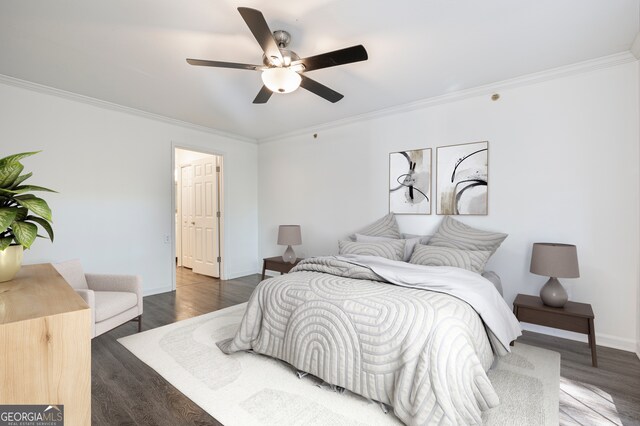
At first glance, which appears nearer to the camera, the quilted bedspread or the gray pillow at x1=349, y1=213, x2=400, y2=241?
the quilted bedspread

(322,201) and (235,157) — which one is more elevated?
(235,157)

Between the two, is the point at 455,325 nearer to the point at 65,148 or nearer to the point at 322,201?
the point at 322,201

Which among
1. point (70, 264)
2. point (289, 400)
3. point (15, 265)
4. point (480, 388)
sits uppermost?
point (15, 265)

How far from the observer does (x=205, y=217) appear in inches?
217

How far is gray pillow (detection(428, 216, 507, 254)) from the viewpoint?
297 centimetres

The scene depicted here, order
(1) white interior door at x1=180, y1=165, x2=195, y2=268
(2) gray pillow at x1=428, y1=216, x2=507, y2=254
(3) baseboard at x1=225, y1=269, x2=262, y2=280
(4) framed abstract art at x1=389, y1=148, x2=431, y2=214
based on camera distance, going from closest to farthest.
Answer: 1. (2) gray pillow at x1=428, y1=216, x2=507, y2=254
2. (4) framed abstract art at x1=389, y1=148, x2=431, y2=214
3. (3) baseboard at x1=225, y1=269, x2=262, y2=280
4. (1) white interior door at x1=180, y1=165, x2=195, y2=268

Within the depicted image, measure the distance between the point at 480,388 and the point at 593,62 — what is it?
9.77 ft

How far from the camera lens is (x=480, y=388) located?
1620 millimetres

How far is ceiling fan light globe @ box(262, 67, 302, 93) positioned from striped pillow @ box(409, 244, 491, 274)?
6.54ft

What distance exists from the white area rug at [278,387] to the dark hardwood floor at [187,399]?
0.07 meters

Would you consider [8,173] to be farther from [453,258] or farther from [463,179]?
[463,179]

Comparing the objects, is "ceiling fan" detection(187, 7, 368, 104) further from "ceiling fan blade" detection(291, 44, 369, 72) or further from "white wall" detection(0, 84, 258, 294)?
"white wall" detection(0, 84, 258, 294)

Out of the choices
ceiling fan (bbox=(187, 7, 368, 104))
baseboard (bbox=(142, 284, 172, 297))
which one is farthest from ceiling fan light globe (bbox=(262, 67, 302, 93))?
baseboard (bbox=(142, 284, 172, 297))

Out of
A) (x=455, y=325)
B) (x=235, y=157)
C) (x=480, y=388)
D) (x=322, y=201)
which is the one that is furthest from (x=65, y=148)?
(x=480, y=388)
